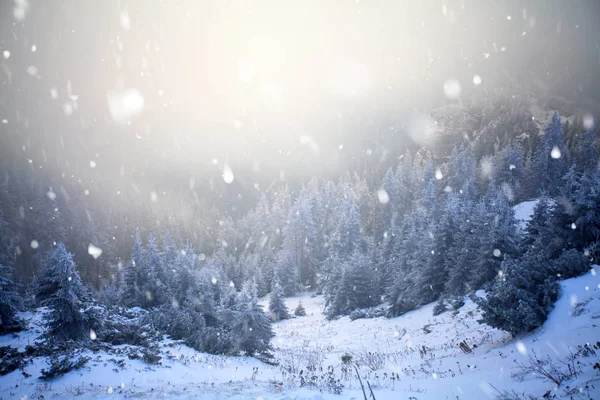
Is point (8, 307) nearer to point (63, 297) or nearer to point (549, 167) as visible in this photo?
→ point (63, 297)

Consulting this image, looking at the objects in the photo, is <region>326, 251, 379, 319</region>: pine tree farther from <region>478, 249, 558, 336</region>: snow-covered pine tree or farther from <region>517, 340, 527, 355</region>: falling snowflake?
<region>517, 340, 527, 355</region>: falling snowflake

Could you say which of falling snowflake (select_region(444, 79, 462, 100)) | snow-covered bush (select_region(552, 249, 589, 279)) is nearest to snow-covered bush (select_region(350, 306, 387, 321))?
snow-covered bush (select_region(552, 249, 589, 279))

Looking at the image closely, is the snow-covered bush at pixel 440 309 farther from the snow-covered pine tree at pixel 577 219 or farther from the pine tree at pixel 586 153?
the pine tree at pixel 586 153

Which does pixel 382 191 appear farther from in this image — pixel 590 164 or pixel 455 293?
pixel 455 293

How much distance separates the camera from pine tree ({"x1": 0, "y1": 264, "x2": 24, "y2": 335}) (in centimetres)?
1412

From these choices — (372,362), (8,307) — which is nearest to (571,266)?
(372,362)

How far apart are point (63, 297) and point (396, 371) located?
48.5ft

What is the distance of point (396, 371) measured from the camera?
11.1 meters

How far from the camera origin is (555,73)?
6289 inches

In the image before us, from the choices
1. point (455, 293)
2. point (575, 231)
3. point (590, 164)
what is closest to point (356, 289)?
point (455, 293)

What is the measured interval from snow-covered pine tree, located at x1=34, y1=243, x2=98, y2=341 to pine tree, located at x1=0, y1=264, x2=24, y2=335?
1.25m

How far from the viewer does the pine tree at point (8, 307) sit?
14117mm

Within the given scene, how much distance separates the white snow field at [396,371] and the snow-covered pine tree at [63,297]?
4.79ft

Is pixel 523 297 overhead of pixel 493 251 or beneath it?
beneath
